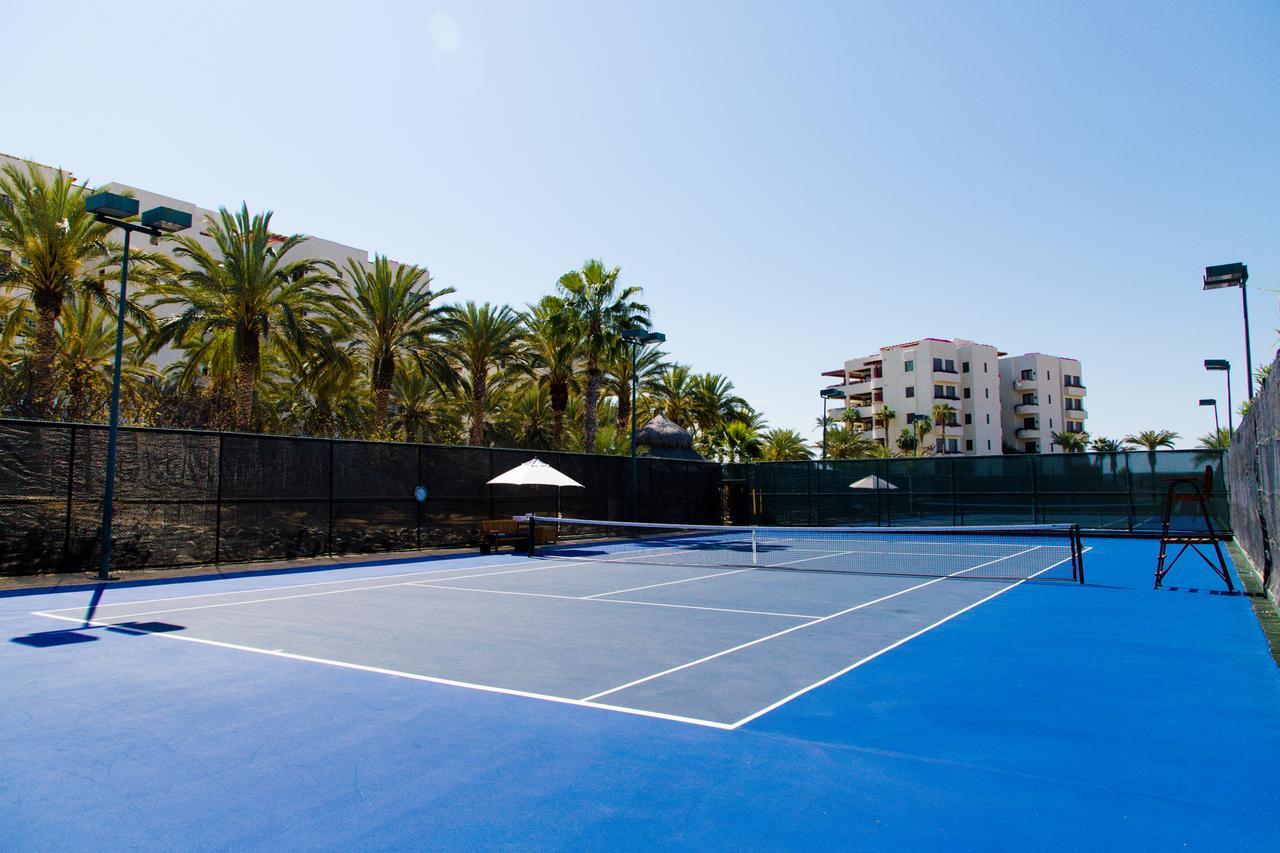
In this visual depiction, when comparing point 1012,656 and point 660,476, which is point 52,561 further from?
point 660,476

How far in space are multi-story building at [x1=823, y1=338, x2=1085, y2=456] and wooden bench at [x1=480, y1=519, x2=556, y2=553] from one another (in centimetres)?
5627

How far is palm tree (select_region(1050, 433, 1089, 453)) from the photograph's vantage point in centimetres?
8112

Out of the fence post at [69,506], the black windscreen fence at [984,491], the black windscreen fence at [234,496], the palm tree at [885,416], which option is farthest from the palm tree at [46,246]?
the palm tree at [885,416]

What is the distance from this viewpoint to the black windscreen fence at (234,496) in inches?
579

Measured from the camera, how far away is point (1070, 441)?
8144 cm

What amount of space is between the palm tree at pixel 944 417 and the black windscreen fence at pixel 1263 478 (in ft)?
199

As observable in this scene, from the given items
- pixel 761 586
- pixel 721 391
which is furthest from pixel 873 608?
pixel 721 391

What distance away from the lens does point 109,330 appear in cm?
3250

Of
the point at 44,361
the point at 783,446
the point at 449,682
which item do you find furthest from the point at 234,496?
the point at 783,446

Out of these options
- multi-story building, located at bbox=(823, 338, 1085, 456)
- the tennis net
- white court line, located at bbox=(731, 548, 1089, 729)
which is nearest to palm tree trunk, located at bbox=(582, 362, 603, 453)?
the tennis net

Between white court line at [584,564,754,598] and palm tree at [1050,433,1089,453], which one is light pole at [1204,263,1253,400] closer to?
white court line at [584,564,754,598]

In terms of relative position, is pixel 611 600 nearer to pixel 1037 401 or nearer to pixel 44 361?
pixel 44 361

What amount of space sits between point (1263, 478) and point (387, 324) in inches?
1020

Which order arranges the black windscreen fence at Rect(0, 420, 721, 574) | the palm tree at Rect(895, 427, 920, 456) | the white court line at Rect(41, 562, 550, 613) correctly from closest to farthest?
the white court line at Rect(41, 562, 550, 613) → the black windscreen fence at Rect(0, 420, 721, 574) → the palm tree at Rect(895, 427, 920, 456)
